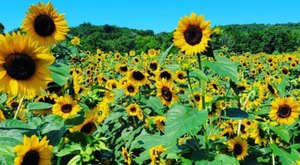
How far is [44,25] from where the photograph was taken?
2633 mm

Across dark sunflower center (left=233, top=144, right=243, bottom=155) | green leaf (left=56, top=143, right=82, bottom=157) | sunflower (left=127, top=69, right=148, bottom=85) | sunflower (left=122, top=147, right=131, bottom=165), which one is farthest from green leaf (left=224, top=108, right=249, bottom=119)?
sunflower (left=127, top=69, right=148, bottom=85)

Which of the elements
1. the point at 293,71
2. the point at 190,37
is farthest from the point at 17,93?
the point at 293,71

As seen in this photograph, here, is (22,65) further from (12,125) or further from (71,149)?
(71,149)

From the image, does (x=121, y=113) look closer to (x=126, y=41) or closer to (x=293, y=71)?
(x=293, y=71)

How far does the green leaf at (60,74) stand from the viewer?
1.98 metres

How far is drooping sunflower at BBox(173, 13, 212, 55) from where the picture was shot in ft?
8.17

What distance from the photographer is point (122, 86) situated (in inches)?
177

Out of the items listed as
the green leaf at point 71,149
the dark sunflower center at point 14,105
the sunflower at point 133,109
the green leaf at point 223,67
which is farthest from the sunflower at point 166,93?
the green leaf at point 71,149

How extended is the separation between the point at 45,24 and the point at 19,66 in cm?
76

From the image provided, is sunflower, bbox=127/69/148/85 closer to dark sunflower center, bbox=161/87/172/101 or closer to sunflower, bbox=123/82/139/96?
sunflower, bbox=123/82/139/96

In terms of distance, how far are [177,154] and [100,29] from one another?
3045cm

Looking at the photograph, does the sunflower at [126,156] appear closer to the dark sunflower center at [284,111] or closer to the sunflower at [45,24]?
the dark sunflower center at [284,111]

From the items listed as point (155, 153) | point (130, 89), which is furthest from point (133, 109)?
point (155, 153)

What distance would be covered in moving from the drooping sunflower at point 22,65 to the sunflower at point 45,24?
676 millimetres
